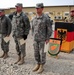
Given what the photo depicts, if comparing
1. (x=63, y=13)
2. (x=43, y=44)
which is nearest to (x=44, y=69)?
(x=43, y=44)

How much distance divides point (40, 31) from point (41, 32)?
4 centimetres

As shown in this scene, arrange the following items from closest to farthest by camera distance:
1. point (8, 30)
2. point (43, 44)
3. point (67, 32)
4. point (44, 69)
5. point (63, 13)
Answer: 1. point (43, 44)
2. point (44, 69)
3. point (8, 30)
4. point (67, 32)
5. point (63, 13)

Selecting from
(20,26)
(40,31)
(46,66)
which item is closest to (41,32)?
(40,31)

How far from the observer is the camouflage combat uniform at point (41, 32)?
20.7 feet

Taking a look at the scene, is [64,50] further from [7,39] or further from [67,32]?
[7,39]

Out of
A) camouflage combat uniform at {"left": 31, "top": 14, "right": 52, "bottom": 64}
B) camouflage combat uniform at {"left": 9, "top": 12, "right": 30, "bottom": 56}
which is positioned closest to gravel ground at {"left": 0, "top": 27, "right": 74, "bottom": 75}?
camouflage combat uniform at {"left": 31, "top": 14, "right": 52, "bottom": 64}

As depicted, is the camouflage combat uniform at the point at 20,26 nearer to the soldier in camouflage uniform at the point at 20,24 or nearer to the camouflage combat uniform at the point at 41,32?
the soldier in camouflage uniform at the point at 20,24

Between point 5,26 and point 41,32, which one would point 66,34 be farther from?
point 41,32

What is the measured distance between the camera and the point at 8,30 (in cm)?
788

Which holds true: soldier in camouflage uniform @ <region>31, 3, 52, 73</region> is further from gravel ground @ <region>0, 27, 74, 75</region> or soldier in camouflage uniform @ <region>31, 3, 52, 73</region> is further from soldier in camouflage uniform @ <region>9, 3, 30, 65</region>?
soldier in camouflage uniform @ <region>9, 3, 30, 65</region>

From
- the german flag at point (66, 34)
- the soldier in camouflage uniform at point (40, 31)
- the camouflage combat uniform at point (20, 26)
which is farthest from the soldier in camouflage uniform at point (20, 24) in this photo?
the german flag at point (66, 34)

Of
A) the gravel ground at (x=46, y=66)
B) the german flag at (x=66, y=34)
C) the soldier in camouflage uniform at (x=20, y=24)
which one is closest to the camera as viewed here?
the gravel ground at (x=46, y=66)

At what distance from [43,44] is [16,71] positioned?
3.86 ft

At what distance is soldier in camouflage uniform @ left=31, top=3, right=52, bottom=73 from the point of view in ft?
20.7
